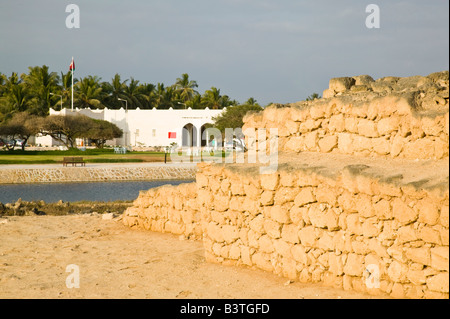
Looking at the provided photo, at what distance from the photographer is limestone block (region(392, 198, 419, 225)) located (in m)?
4.79

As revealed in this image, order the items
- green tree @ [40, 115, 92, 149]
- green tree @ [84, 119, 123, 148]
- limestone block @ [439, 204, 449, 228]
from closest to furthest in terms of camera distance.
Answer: limestone block @ [439, 204, 449, 228], green tree @ [40, 115, 92, 149], green tree @ [84, 119, 123, 148]

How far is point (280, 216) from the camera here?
6.24 metres

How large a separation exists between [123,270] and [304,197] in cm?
253

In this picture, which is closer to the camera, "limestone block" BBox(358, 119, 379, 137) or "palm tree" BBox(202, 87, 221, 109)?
"limestone block" BBox(358, 119, 379, 137)

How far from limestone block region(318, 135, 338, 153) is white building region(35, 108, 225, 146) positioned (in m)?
56.1

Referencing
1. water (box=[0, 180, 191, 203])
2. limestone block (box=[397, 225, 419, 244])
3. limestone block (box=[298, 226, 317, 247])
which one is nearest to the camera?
limestone block (box=[397, 225, 419, 244])

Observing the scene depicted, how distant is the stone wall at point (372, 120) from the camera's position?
5.45 metres

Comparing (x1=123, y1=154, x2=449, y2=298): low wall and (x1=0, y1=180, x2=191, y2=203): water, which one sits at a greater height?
(x1=123, y1=154, x2=449, y2=298): low wall

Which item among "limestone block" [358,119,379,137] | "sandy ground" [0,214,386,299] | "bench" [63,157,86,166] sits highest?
"limestone block" [358,119,379,137]

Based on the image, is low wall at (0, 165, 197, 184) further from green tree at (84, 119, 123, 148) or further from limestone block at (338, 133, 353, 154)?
green tree at (84, 119, 123, 148)

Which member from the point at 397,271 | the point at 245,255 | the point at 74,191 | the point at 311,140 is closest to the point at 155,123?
the point at 74,191

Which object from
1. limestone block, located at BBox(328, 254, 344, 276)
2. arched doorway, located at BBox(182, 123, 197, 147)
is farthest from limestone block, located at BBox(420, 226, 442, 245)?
arched doorway, located at BBox(182, 123, 197, 147)
